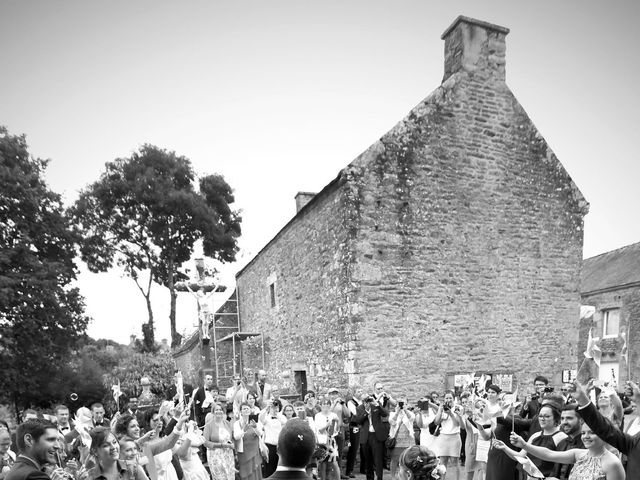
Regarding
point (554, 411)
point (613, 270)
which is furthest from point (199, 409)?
point (613, 270)

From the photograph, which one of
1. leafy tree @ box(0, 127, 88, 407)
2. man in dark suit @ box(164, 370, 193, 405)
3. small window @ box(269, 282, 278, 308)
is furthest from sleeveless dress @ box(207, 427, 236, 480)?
leafy tree @ box(0, 127, 88, 407)

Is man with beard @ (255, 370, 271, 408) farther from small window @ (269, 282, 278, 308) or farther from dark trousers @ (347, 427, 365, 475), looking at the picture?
small window @ (269, 282, 278, 308)

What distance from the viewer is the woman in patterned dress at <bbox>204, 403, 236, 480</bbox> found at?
659 cm

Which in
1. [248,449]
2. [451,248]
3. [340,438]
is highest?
[451,248]

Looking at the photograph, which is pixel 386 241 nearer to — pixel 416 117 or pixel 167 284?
pixel 416 117

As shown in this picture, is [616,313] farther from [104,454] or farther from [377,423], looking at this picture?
[104,454]

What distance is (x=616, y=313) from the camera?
2091 centimetres

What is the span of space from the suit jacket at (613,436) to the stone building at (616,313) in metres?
18.1

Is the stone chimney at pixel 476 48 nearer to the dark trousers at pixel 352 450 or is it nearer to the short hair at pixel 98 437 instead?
the dark trousers at pixel 352 450

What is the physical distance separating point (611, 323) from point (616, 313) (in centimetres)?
58

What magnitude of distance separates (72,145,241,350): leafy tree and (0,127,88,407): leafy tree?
612 centimetres

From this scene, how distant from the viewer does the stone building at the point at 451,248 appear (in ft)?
35.2

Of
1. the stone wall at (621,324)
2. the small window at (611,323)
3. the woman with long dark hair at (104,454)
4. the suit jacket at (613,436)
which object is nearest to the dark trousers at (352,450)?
the suit jacket at (613,436)

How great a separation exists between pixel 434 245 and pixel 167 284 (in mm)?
21666
